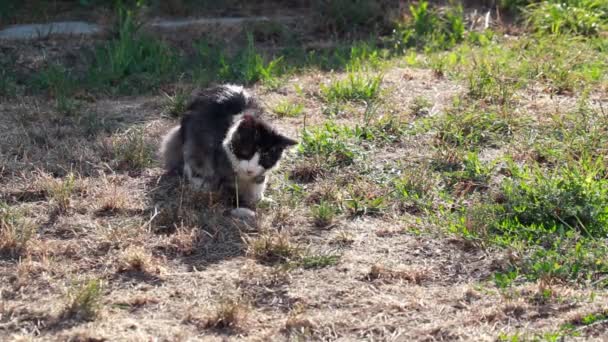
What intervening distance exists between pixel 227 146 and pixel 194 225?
0.53 metres

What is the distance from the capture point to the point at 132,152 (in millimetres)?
6648

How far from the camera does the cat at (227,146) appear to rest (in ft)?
18.9

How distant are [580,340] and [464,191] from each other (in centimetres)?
185

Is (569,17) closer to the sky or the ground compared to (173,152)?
closer to the sky

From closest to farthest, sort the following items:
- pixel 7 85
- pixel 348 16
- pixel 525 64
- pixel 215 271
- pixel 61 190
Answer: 1. pixel 215 271
2. pixel 61 190
3. pixel 7 85
4. pixel 525 64
5. pixel 348 16

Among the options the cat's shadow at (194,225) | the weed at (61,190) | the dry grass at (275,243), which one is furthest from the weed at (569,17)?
the weed at (61,190)

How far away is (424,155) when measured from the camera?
6660mm

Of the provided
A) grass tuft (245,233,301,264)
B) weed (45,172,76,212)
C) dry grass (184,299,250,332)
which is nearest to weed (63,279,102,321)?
dry grass (184,299,250,332)

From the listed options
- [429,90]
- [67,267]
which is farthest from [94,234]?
[429,90]

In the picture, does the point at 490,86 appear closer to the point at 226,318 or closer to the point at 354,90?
the point at 354,90

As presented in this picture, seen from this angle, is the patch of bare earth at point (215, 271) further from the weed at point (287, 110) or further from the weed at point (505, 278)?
the weed at point (287, 110)

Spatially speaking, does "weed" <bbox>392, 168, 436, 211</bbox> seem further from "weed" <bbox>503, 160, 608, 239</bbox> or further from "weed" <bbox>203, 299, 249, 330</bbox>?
"weed" <bbox>203, 299, 249, 330</bbox>

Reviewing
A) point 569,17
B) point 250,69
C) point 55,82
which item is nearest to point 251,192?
point 250,69

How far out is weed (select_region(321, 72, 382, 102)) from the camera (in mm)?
7715
